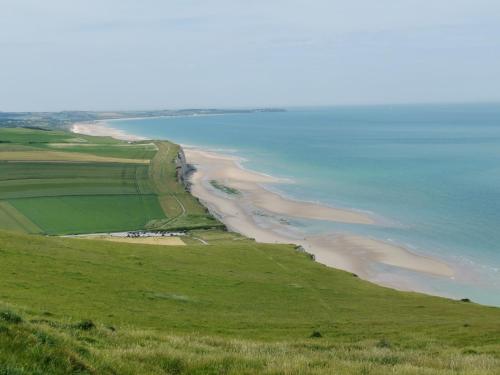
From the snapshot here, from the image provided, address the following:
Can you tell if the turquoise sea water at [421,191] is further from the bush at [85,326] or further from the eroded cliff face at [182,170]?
the bush at [85,326]

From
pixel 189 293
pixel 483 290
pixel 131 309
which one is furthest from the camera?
pixel 483 290

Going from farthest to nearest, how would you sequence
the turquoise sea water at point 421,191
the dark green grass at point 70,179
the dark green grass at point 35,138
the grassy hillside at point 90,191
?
the dark green grass at point 35,138
the dark green grass at point 70,179
the grassy hillside at point 90,191
the turquoise sea water at point 421,191

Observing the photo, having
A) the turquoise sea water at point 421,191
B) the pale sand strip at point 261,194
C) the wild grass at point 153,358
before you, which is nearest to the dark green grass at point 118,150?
the pale sand strip at point 261,194

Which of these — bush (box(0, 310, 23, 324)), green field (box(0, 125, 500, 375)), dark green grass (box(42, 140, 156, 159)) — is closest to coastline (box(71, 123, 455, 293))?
green field (box(0, 125, 500, 375))

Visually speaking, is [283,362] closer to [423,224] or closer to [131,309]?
[131,309]

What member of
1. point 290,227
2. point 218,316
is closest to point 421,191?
point 290,227

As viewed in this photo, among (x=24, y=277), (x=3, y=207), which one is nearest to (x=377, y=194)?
(x=3, y=207)
